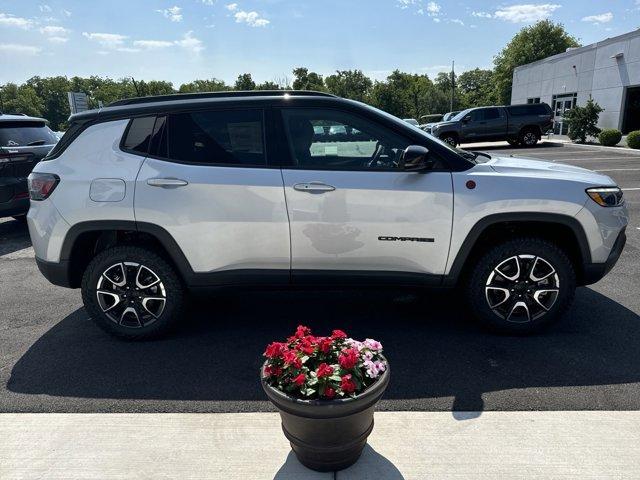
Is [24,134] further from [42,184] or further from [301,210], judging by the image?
[301,210]

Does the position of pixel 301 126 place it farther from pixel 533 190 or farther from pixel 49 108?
pixel 49 108

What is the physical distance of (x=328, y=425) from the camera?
6.84 ft

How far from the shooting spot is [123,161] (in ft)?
11.1

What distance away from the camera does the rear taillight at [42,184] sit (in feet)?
11.2

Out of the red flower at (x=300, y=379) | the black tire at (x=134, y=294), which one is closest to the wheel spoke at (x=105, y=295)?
the black tire at (x=134, y=294)

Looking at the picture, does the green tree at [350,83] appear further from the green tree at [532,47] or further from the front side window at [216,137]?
the front side window at [216,137]

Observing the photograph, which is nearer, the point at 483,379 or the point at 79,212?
the point at 483,379

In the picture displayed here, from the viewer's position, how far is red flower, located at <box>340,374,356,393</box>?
205cm

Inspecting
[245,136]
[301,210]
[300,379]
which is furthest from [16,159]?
[300,379]

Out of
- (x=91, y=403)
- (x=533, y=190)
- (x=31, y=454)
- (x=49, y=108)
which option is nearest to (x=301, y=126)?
(x=533, y=190)

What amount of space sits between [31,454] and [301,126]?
257 cm

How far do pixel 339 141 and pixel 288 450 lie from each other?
81.7 inches

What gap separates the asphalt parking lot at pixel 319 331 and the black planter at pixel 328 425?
0.64 metres

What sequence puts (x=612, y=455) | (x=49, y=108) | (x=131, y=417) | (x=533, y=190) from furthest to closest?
(x=49, y=108) → (x=533, y=190) → (x=131, y=417) → (x=612, y=455)
